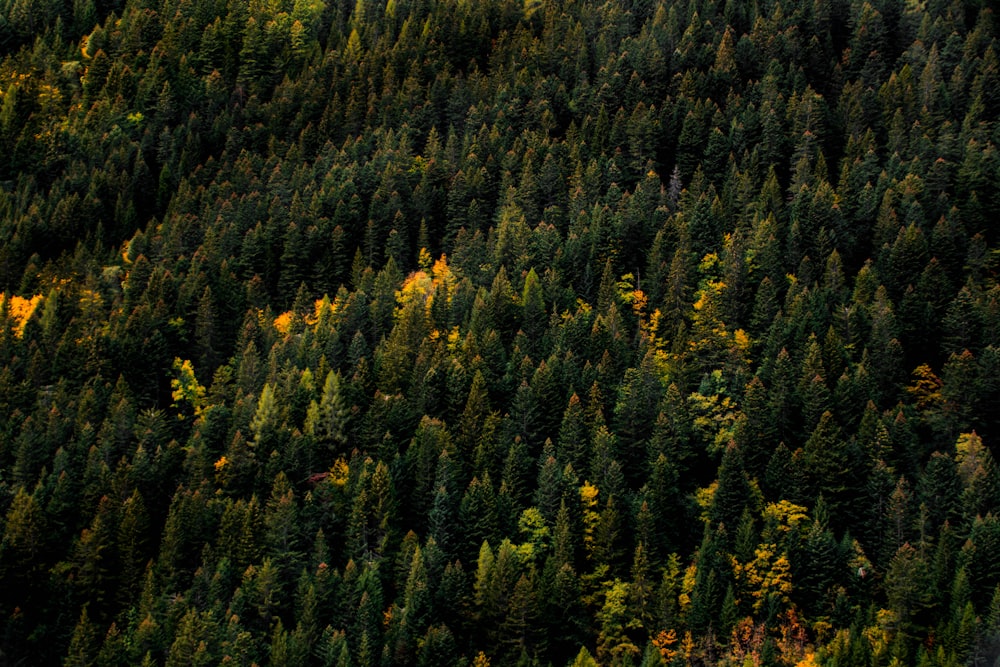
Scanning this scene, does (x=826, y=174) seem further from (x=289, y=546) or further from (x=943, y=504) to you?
(x=289, y=546)

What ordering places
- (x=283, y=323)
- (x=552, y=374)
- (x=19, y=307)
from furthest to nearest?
(x=19, y=307)
(x=283, y=323)
(x=552, y=374)

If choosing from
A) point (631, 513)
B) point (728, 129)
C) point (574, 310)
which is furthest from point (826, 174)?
point (631, 513)

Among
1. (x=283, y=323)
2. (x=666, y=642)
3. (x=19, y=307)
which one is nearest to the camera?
(x=666, y=642)

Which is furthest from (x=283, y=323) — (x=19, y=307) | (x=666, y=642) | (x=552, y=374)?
(x=666, y=642)

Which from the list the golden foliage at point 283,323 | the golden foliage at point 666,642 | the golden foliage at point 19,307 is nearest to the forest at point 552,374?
the golden foliage at point 19,307

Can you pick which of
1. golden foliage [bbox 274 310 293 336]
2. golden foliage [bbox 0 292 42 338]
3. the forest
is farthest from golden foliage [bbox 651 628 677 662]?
golden foliage [bbox 0 292 42 338]

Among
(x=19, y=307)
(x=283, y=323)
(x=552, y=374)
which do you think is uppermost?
(x=552, y=374)

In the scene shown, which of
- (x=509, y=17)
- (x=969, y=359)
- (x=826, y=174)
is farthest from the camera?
(x=509, y=17)

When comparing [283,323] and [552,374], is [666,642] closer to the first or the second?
[552,374]
